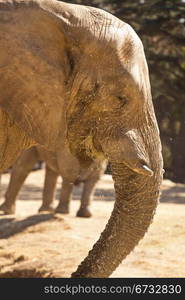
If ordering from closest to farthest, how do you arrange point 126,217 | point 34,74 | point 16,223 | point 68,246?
point 34,74 → point 126,217 → point 68,246 → point 16,223

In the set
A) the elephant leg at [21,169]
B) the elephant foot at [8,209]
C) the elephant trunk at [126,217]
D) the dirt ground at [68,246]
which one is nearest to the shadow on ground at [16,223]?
the dirt ground at [68,246]

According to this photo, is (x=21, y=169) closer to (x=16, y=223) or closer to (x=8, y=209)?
(x=8, y=209)

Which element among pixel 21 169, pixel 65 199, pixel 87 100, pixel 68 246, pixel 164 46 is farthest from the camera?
pixel 164 46

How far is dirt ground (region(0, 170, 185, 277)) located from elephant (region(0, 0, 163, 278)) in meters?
1.57

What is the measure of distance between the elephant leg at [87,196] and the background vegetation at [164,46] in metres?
3.84

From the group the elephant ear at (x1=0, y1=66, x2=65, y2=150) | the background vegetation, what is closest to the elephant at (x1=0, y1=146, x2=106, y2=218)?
the background vegetation

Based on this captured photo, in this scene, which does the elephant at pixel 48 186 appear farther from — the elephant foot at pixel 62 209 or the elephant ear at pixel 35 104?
the elephant ear at pixel 35 104

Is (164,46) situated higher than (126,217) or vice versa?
(126,217)

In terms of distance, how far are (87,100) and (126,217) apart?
70 centimetres

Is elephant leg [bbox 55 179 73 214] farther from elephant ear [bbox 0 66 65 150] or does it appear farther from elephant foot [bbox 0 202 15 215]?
elephant ear [bbox 0 66 65 150]

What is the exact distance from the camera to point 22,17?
3.84 meters

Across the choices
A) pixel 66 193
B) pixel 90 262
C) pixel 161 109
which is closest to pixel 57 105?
pixel 90 262

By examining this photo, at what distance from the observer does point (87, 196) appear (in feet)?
34.2

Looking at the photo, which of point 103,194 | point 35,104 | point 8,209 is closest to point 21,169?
point 8,209
